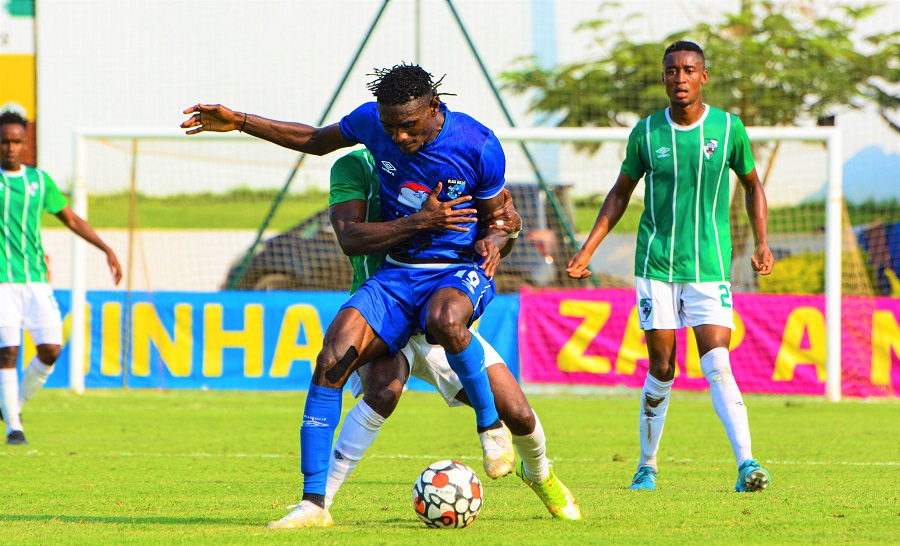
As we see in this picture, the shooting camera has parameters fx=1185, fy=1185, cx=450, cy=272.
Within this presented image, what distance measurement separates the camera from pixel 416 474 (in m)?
7.50

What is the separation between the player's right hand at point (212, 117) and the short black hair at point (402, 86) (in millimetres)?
716

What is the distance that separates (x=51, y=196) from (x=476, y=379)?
5857 millimetres

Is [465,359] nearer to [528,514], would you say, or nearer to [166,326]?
[528,514]

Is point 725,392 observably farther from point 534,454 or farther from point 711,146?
point 534,454

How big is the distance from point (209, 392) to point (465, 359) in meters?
10.8

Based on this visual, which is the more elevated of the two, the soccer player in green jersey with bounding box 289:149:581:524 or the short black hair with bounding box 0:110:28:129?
the short black hair with bounding box 0:110:28:129

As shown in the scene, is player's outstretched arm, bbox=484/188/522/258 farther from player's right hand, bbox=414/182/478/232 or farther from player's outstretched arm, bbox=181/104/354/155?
player's outstretched arm, bbox=181/104/354/155

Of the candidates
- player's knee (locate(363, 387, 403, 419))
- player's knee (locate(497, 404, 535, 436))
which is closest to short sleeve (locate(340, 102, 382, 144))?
player's knee (locate(363, 387, 403, 419))

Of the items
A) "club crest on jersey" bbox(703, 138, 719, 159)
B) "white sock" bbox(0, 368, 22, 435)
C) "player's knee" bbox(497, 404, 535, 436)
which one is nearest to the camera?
"player's knee" bbox(497, 404, 535, 436)

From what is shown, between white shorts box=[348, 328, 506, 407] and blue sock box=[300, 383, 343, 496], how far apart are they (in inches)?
19.7

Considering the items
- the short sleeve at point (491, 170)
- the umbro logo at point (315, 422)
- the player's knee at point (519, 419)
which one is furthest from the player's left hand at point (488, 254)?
the umbro logo at point (315, 422)

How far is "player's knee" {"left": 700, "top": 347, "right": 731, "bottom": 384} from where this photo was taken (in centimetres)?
662

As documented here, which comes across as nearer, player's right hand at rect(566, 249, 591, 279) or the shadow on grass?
the shadow on grass

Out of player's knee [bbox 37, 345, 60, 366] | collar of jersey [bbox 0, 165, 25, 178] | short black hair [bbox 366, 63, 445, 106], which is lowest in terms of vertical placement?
player's knee [bbox 37, 345, 60, 366]
